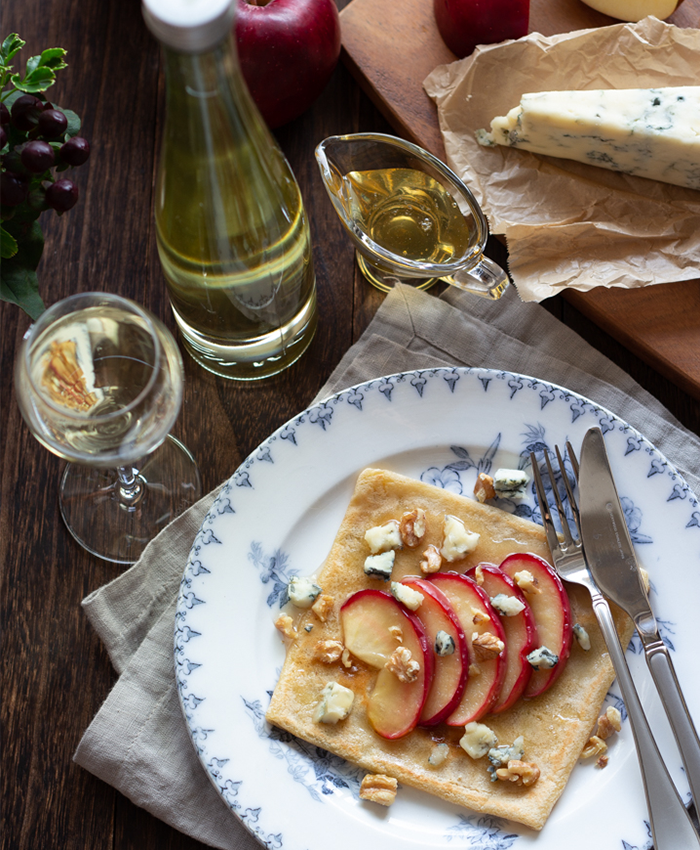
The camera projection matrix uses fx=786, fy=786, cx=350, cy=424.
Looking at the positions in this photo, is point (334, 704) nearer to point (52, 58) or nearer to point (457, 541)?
point (457, 541)

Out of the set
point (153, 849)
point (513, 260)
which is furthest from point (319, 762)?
point (513, 260)

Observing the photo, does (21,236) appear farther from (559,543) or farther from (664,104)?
(664,104)

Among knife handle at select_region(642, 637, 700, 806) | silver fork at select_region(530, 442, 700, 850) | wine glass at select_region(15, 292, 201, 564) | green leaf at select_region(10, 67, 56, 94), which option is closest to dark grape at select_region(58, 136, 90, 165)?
green leaf at select_region(10, 67, 56, 94)

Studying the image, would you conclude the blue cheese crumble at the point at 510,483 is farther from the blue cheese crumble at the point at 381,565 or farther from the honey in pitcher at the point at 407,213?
the honey in pitcher at the point at 407,213

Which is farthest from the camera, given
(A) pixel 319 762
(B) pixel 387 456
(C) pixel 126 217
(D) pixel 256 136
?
(C) pixel 126 217

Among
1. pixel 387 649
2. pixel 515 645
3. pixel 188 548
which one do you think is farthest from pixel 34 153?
pixel 515 645

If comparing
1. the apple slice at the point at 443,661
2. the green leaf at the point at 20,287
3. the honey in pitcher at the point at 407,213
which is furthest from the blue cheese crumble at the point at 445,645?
the green leaf at the point at 20,287

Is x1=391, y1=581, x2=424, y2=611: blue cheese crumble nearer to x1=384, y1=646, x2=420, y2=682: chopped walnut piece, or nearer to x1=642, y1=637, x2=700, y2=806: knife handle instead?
x1=384, y1=646, x2=420, y2=682: chopped walnut piece
